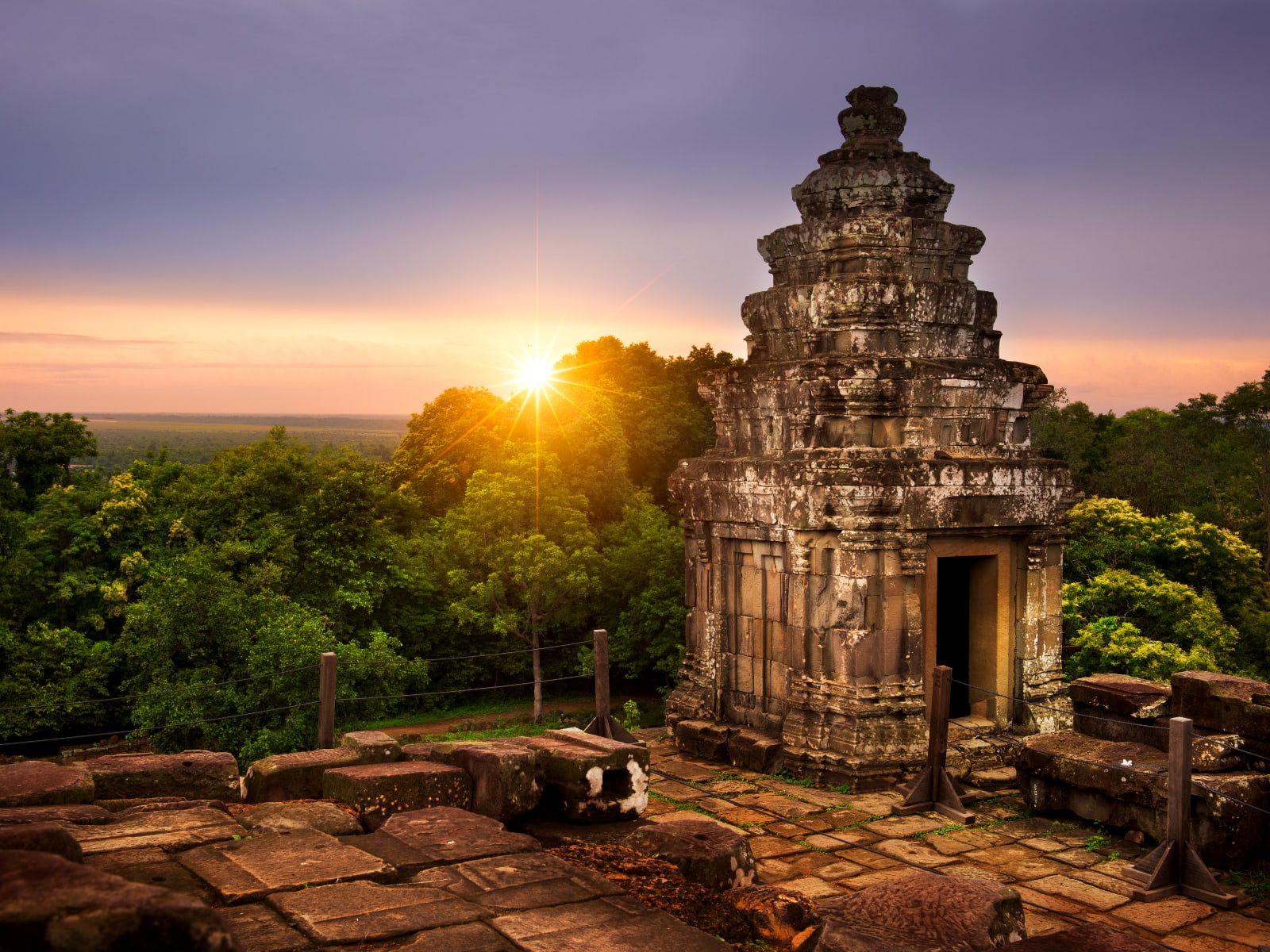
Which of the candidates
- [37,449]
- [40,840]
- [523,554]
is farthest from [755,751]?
[37,449]

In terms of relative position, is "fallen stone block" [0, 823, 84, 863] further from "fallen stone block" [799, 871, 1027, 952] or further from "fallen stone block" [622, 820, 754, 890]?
"fallen stone block" [799, 871, 1027, 952]

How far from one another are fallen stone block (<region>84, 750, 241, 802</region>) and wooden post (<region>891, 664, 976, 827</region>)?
5.10m

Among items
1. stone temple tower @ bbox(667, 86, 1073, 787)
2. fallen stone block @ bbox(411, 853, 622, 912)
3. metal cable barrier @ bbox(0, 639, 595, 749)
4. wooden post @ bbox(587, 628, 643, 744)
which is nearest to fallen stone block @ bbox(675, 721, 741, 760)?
stone temple tower @ bbox(667, 86, 1073, 787)

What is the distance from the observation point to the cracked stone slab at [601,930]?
3904 mm

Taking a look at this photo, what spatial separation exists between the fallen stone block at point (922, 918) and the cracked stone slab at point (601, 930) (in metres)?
0.62

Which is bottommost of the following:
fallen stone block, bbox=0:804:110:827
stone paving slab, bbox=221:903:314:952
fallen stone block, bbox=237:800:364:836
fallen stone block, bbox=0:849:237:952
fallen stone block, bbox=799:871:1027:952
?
fallen stone block, bbox=799:871:1027:952

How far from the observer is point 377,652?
20625 mm

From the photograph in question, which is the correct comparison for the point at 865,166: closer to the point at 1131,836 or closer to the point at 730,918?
the point at 1131,836

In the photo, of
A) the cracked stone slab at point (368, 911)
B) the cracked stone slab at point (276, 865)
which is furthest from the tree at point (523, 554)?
the cracked stone slab at point (368, 911)

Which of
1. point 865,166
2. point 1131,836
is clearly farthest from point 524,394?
point 1131,836

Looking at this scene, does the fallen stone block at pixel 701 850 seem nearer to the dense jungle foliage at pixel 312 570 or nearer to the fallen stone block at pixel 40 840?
the fallen stone block at pixel 40 840

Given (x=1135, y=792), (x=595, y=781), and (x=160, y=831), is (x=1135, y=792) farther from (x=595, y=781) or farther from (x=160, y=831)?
(x=160, y=831)

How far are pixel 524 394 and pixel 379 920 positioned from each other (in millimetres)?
29587

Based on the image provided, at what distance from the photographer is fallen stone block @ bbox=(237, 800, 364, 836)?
525 centimetres
